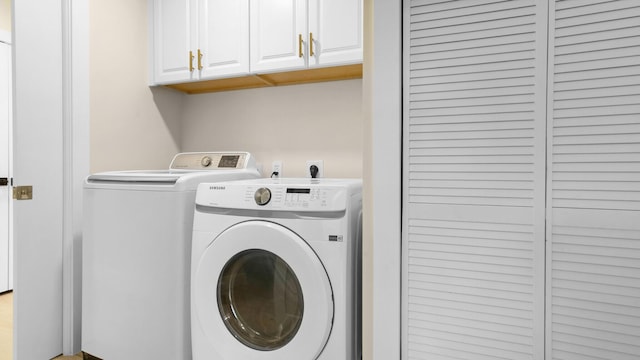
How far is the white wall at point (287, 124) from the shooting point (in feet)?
7.39

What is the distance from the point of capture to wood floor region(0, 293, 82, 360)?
1985 millimetres

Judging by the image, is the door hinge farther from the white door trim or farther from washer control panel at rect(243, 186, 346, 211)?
the white door trim

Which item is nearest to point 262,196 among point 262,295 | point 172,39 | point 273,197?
point 273,197

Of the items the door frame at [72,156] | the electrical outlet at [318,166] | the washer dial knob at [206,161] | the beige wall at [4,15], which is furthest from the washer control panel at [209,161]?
the beige wall at [4,15]

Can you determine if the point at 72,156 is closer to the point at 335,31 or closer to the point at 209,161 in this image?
the point at 209,161

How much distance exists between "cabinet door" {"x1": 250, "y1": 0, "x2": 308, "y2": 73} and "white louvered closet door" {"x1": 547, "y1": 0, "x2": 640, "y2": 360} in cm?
129

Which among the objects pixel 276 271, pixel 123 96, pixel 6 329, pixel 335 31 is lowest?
pixel 6 329

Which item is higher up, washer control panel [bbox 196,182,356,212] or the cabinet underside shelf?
the cabinet underside shelf

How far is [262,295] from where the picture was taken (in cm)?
152

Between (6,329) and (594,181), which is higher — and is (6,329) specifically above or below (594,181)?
below

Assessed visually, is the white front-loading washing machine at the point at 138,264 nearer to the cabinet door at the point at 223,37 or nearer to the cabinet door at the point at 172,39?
the cabinet door at the point at 223,37

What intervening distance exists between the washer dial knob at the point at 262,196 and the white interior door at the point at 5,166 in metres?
2.64

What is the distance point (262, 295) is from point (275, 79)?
1353mm

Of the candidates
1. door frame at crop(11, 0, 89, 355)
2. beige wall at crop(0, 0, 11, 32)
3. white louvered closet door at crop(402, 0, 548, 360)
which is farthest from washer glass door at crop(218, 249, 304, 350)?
beige wall at crop(0, 0, 11, 32)
